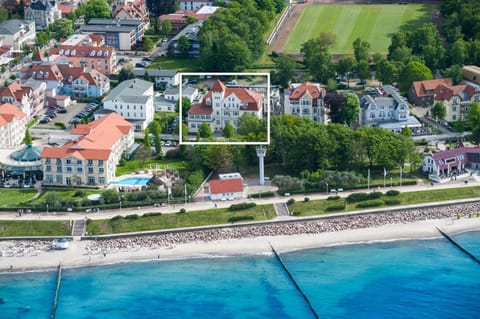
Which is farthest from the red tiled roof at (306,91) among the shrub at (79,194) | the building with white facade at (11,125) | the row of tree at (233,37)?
the building with white facade at (11,125)

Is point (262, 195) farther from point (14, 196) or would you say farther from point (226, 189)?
point (14, 196)

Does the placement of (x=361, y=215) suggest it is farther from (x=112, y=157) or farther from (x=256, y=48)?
(x=256, y=48)

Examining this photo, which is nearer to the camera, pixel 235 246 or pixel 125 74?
pixel 235 246

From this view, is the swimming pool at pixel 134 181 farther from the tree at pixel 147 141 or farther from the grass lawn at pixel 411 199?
the grass lawn at pixel 411 199

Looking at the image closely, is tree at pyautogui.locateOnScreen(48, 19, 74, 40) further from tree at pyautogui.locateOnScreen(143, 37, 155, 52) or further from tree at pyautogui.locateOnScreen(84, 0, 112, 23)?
tree at pyautogui.locateOnScreen(143, 37, 155, 52)

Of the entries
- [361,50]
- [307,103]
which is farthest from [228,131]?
[361,50]
